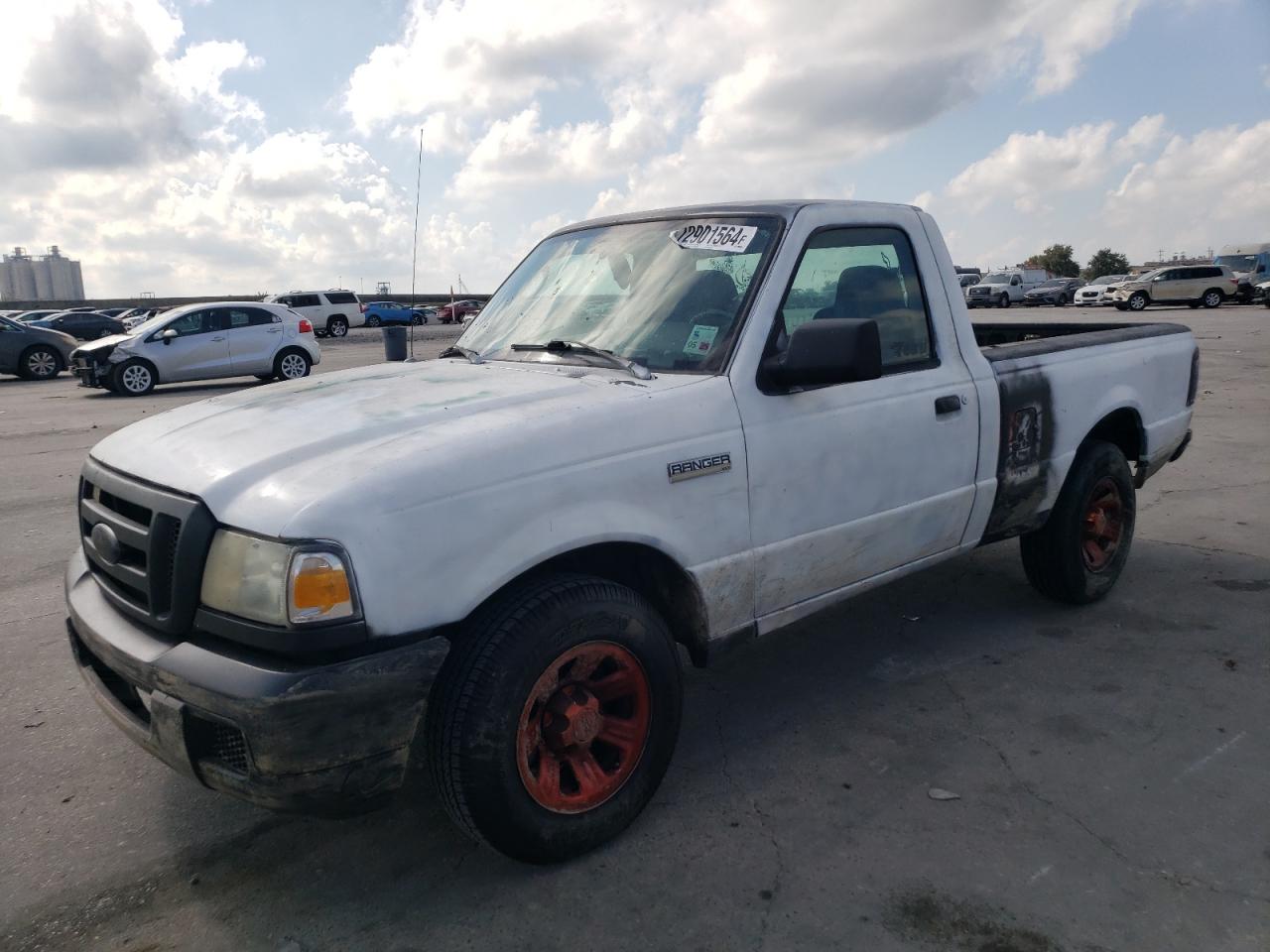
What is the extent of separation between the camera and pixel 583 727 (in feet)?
8.89

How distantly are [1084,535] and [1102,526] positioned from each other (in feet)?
0.48

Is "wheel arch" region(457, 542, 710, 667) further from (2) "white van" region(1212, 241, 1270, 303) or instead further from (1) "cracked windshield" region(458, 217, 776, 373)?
(2) "white van" region(1212, 241, 1270, 303)

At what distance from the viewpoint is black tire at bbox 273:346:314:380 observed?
17.6m

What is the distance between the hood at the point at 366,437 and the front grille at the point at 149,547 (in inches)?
1.9

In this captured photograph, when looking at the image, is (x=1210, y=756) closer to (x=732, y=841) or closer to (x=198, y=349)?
(x=732, y=841)

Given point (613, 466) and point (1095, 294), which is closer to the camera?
point (613, 466)

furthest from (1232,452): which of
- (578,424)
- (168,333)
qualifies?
(168,333)

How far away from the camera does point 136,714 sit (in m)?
2.58

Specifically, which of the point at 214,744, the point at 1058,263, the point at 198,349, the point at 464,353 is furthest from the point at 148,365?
the point at 1058,263

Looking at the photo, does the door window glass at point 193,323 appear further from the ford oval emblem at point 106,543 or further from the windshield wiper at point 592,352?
the ford oval emblem at point 106,543

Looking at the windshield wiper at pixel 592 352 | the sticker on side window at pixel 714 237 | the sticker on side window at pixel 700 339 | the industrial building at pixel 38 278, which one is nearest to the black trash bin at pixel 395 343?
the windshield wiper at pixel 592 352

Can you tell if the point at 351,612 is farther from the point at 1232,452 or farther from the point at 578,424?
the point at 1232,452

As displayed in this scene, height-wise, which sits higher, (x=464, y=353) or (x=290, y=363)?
(x=464, y=353)

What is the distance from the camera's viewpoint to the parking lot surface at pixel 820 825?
249 cm
